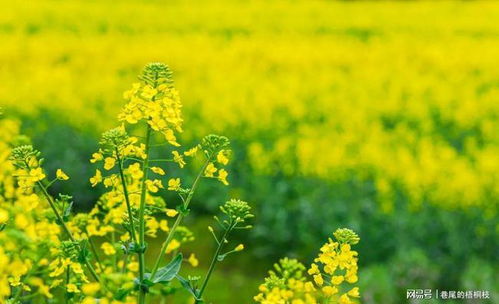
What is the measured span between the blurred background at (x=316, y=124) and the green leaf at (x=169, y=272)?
3395 mm

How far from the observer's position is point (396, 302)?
16.7 feet

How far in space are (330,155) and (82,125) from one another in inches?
104

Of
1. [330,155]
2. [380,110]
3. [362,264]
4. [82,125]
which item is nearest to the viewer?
[362,264]

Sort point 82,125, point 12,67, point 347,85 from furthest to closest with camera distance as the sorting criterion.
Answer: point 12,67 < point 347,85 < point 82,125

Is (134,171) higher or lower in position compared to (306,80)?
lower

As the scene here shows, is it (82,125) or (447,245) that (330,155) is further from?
(82,125)

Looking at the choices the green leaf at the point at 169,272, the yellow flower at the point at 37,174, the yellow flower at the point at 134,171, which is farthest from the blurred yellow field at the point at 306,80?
the yellow flower at the point at 37,174

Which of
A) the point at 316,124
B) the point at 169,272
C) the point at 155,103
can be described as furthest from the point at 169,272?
the point at 316,124

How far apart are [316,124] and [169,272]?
6.82 m

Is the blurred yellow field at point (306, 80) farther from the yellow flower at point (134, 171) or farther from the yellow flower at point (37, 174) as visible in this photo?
the yellow flower at point (37, 174)

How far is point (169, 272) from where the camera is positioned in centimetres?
181

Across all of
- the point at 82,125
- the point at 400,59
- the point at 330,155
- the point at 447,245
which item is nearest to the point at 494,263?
the point at 447,245

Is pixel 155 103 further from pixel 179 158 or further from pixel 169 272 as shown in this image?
pixel 169 272

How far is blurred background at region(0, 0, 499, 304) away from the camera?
5.80 meters
